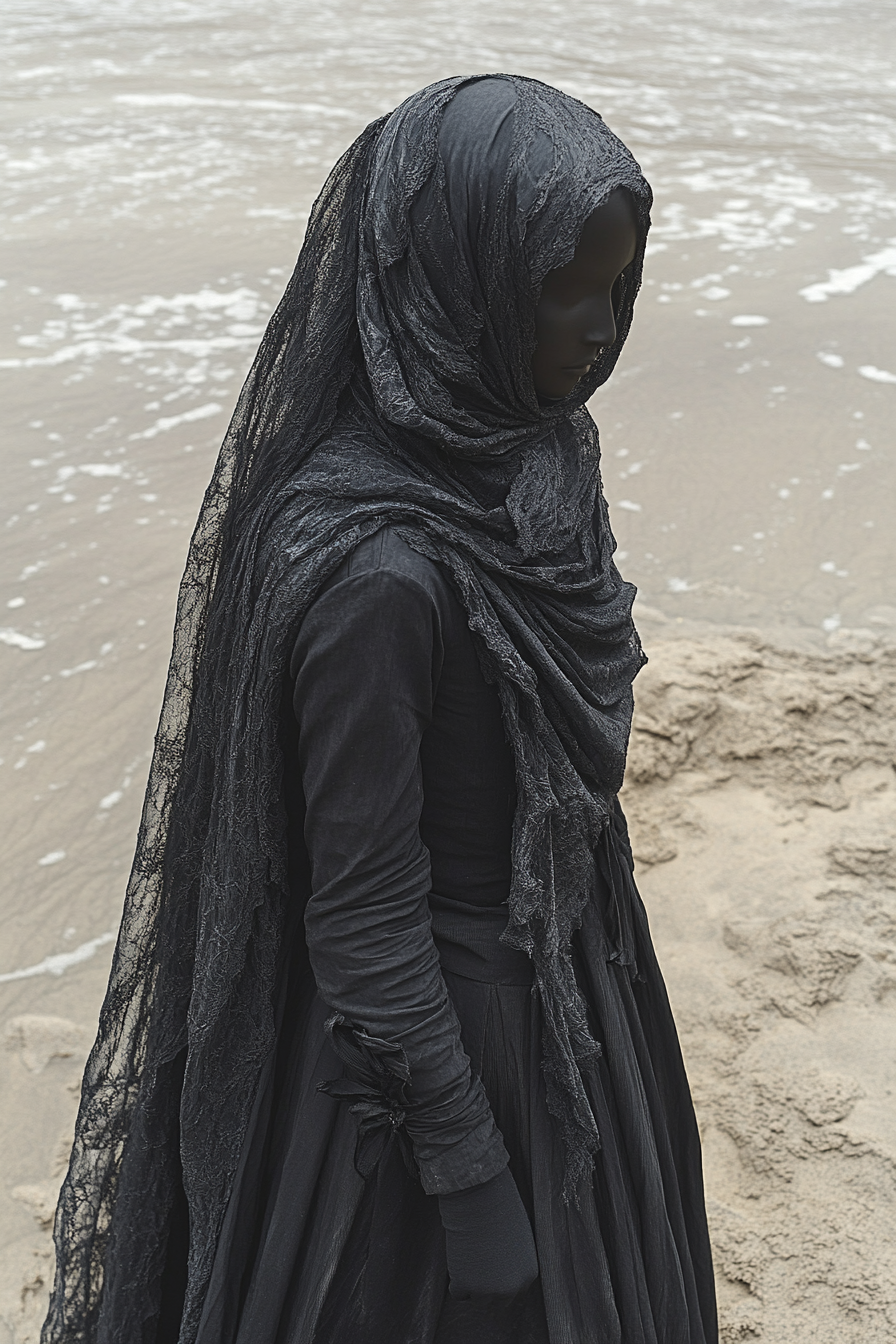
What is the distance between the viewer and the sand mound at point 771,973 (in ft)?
8.38

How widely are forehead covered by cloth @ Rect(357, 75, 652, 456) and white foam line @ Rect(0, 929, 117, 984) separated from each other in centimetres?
243

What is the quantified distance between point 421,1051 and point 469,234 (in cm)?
89

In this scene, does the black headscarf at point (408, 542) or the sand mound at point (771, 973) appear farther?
the sand mound at point (771, 973)

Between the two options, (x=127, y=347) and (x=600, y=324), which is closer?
(x=600, y=324)

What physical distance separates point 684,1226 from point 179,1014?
826mm

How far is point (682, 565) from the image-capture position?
4742 mm

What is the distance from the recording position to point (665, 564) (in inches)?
187

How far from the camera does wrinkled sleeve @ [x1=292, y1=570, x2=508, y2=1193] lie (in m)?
1.28

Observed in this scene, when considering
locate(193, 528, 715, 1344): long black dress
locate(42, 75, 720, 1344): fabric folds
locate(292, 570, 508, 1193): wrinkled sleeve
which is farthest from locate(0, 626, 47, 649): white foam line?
locate(292, 570, 508, 1193): wrinkled sleeve

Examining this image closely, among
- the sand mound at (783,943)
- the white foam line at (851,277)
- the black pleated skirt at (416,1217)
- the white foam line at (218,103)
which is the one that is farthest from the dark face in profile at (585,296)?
the white foam line at (218,103)

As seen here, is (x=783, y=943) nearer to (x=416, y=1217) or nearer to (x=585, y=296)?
(x=416, y=1217)

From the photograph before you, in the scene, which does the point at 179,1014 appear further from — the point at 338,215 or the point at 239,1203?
the point at 338,215

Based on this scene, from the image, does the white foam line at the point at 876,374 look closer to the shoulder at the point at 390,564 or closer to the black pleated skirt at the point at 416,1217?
the black pleated skirt at the point at 416,1217

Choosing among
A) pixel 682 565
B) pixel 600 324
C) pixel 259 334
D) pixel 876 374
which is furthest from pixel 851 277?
pixel 600 324
